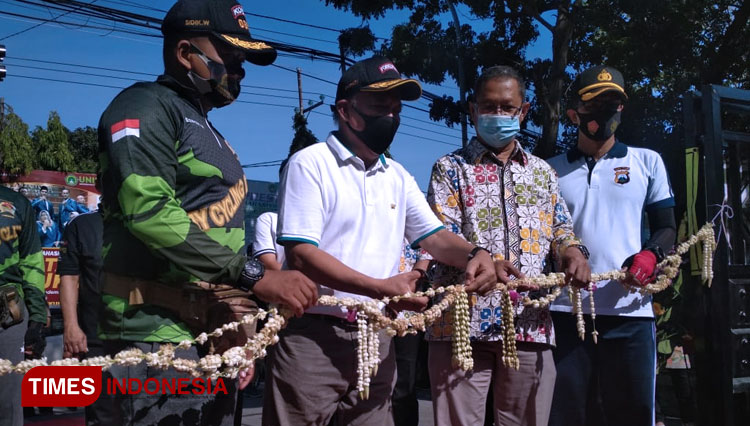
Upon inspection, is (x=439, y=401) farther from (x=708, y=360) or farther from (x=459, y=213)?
(x=708, y=360)

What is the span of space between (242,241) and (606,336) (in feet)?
7.20

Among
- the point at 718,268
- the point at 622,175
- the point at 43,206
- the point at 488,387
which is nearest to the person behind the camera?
the point at 488,387

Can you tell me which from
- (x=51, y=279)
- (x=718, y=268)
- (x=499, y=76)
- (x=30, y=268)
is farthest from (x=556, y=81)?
(x=30, y=268)

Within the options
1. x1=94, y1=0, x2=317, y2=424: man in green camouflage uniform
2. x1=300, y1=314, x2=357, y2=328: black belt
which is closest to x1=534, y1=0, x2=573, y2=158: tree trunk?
x1=300, y1=314, x2=357, y2=328: black belt

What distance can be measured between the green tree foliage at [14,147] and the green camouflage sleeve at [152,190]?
26.2 m

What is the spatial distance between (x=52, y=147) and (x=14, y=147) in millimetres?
4680

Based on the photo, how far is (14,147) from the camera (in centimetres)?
2681

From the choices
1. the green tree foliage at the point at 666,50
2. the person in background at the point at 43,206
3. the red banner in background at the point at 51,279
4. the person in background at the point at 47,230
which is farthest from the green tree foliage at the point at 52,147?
the green tree foliage at the point at 666,50

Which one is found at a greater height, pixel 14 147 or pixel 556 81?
pixel 14 147

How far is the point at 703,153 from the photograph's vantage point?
4.30 m

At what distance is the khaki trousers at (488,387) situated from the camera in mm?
3215

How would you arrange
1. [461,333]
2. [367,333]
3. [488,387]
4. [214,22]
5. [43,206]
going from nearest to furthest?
1. [214,22]
2. [367,333]
3. [461,333]
4. [488,387]
5. [43,206]

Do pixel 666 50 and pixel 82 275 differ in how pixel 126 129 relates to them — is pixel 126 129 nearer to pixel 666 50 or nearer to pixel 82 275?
pixel 82 275

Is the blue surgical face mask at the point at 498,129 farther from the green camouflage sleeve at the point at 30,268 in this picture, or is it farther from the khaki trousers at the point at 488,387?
the green camouflage sleeve at the point at 30,268
